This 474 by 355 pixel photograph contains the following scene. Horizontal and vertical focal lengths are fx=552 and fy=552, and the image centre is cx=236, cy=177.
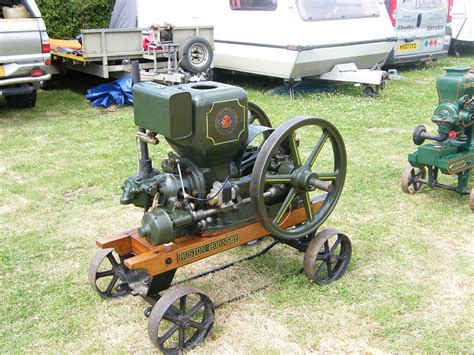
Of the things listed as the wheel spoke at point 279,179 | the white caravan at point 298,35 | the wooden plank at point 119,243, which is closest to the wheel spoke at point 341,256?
the wheel spoke at point 279,179

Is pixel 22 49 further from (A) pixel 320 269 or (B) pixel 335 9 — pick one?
(A) pixel 320 269

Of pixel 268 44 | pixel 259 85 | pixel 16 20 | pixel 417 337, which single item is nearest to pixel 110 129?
pixel 16 20

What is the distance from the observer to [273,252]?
13.5ft

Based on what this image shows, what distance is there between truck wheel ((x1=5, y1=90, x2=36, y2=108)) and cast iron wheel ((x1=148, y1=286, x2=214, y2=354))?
257 inches

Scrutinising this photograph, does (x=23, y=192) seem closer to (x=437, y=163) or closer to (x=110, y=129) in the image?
(x=110, y=129)

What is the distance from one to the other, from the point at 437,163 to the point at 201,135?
252 cm

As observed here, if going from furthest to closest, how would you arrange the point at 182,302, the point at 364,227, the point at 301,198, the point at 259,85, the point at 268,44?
the point at 259,85 → the point at 268,44 → the point at 364,227 → the point at 301,198 → the point at 182,302

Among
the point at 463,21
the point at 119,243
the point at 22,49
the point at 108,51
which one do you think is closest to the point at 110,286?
the point at 119,243

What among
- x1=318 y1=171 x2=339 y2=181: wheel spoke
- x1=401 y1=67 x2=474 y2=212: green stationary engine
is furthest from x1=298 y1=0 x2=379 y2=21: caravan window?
x1=318 y1=171 x2=339 y2=181: wheel spoke

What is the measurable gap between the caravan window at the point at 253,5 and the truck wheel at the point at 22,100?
3752mm

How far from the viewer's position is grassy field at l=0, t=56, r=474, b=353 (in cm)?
316

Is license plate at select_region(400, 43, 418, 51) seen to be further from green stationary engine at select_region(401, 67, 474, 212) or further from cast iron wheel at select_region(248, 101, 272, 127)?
cast iron wheel at select_region(248, 101, 272, 127)

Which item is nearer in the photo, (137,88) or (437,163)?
(137,88)

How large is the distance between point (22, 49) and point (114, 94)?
5.83 feet
